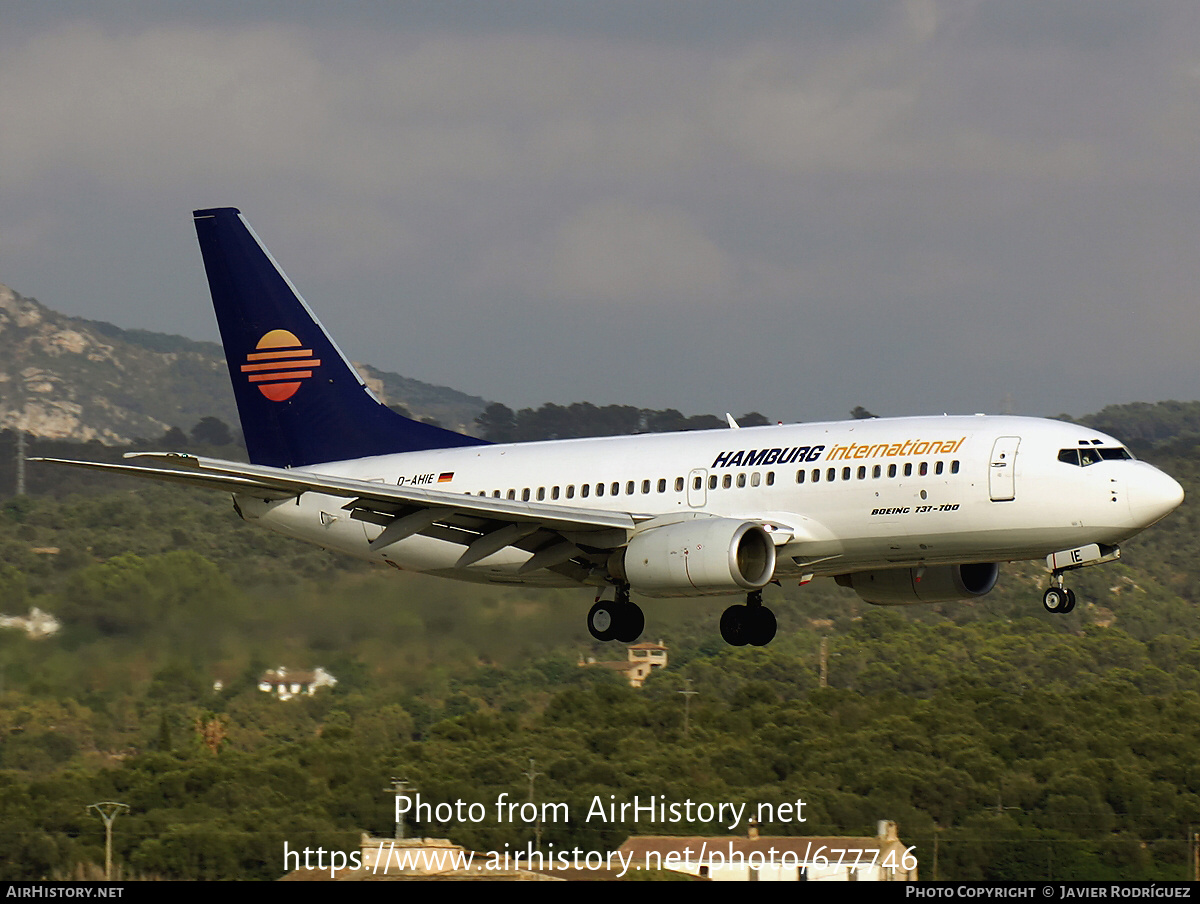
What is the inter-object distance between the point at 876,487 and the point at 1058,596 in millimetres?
4202

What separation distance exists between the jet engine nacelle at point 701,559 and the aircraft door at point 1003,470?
4.49 m

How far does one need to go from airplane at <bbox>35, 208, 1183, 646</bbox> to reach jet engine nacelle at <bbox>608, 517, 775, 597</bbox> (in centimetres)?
4

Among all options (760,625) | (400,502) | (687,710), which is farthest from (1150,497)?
(687,710)

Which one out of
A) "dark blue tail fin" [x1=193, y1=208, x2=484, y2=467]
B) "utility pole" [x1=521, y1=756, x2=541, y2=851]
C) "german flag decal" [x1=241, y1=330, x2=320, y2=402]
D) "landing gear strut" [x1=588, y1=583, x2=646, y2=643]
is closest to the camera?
"landing gear strut" [x1=588, y1=583, x2=646, y2=643]

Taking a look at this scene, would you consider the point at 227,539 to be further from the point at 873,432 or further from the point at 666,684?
the point at 873,432

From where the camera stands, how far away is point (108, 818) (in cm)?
5747

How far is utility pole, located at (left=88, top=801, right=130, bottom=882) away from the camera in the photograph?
54312 mm

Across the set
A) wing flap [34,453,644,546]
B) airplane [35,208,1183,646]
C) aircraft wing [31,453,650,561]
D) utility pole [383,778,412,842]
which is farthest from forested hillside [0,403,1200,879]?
wing flap [34,453,644,546]

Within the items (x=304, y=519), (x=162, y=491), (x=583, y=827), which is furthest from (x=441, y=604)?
(x=162, y=491)

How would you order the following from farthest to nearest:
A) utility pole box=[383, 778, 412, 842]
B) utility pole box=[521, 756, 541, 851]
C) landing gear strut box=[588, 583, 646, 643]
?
utility pole box=[383, 778, 412, 842], utility pole box=[521, 756, 541, 851], landing gear strut box=[588, 583, 646, 643]

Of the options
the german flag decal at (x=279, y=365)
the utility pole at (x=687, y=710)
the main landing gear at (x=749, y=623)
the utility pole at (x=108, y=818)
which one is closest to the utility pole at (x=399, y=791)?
the utility pole at (x=108, y=818)

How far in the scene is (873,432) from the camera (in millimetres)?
35438

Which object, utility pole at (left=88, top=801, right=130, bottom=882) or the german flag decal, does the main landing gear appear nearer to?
the german flag decal

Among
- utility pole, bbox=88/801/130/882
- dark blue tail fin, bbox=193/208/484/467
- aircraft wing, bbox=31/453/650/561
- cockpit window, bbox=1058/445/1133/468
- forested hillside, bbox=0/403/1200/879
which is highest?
dark blue tail fin, bbox=193/208/484/467
